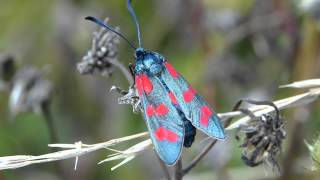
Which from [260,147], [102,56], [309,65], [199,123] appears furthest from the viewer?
[309,65]

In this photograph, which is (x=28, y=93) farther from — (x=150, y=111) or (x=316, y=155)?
(x=316, y=155)

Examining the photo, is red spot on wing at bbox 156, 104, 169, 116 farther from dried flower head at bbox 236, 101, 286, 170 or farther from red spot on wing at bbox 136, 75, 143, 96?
dried flower head at bbox 236, 101, 286, 170

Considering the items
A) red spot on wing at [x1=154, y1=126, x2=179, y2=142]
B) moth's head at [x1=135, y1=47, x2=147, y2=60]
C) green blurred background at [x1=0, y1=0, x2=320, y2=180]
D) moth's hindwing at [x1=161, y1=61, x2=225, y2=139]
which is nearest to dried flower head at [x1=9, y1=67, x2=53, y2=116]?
green blurred background at [x1=0, y1=0, x2=320, y2=180]

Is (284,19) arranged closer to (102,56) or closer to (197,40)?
(197,40)

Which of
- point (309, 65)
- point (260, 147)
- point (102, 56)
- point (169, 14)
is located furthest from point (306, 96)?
point (169, 14)

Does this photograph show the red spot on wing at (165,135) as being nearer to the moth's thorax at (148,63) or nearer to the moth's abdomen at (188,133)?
the moth's abdomen at (188,133)

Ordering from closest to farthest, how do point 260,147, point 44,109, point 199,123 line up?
point 199,123
point 260,147
point 44,109

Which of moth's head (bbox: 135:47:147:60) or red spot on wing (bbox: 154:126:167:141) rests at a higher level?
moth's head (bbox: 135:47:147:60)
